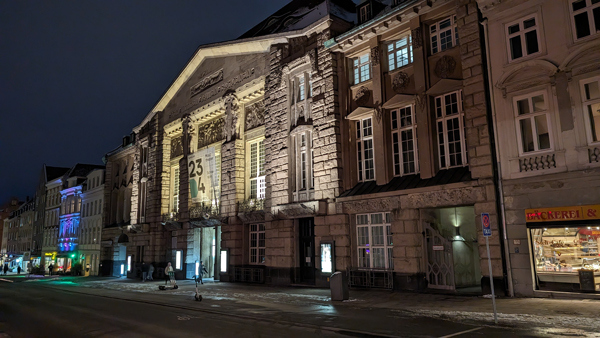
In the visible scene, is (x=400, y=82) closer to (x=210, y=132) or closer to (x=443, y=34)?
(x=443, y=34)

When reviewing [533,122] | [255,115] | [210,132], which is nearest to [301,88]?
[255,115]

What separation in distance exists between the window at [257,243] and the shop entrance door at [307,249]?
3.94 meters

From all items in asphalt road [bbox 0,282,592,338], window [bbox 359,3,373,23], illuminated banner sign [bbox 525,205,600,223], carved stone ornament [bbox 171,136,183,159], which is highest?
window [bbox 359,3,373,23]

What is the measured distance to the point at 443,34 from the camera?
18672 mm

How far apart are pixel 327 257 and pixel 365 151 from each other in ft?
18.4

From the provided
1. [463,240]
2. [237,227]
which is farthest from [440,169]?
[237,227]

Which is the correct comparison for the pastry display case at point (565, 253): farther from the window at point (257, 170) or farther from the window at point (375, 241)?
the window at point (257, 170)

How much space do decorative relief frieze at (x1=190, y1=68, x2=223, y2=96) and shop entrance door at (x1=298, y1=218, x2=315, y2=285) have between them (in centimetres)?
1385

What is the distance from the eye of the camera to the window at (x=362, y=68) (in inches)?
856

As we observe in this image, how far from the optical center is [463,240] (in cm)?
1906

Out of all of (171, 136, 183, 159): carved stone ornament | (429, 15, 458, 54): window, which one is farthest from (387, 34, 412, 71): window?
(171, 136, 183, 159): carved stone ornament

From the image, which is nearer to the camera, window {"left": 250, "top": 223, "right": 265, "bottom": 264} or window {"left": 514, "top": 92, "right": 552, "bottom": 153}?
window {"left": 514, "top": 92, "right": 552, "bottom": 153}

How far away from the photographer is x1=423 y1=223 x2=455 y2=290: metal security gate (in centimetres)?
1766

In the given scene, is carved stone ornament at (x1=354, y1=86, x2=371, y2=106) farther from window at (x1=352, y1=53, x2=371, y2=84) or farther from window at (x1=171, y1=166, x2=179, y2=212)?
window at (x1=171, y1=166, x2=179, y2=212)
